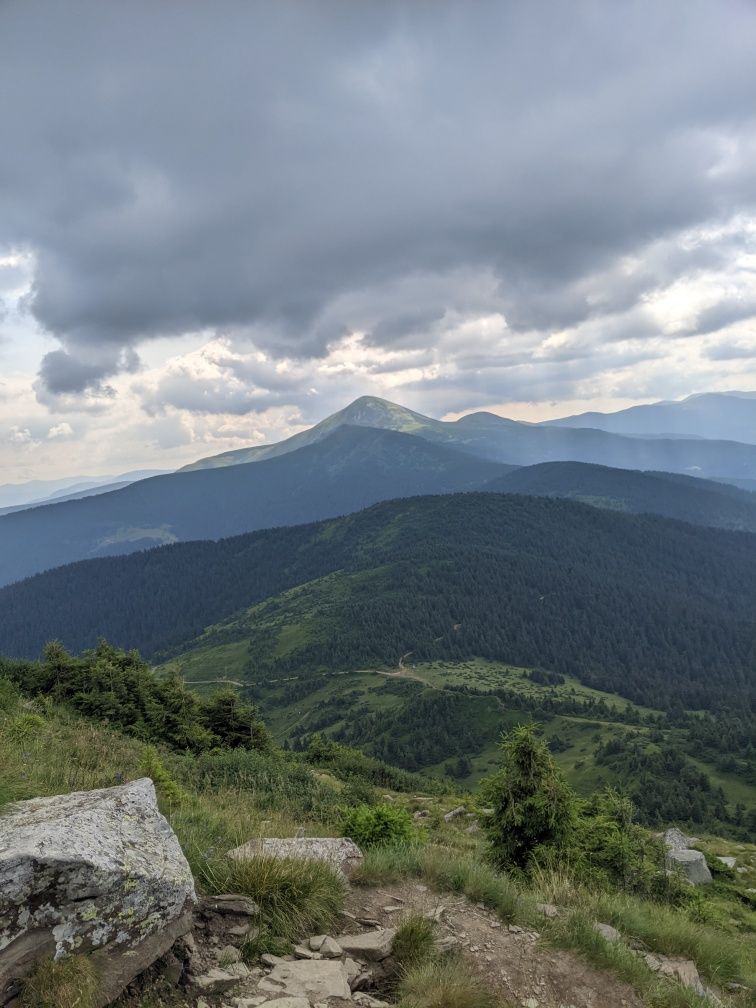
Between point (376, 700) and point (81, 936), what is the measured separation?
619ft

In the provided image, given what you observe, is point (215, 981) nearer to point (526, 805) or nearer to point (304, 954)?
point (304, 954)

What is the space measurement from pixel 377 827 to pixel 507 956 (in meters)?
5.88

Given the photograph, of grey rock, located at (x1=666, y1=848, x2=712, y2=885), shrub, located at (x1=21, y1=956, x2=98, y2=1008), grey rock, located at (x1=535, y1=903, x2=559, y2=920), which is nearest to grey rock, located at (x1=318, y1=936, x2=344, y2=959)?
shrub, located at (x1=21, y1=956, x2=98, y2=1008)

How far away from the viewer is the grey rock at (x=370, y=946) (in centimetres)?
700

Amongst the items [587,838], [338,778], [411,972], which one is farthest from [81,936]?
[338,778]

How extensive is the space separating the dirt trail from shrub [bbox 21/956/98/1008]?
13.6 feet

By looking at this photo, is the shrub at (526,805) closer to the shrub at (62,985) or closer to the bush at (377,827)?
the bush at (377,827)

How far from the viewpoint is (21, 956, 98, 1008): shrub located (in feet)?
16.3

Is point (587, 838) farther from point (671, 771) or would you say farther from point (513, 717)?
point (513, 717)

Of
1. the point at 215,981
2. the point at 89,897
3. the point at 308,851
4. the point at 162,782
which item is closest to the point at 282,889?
the point at 308,851

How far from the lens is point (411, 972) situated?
656 centimetres

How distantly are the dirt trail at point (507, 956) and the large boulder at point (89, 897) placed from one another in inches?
129

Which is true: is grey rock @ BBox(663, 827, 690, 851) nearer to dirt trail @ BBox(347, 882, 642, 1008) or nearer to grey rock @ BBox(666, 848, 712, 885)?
grey rock @ BBox(666, 848, 712, 885)

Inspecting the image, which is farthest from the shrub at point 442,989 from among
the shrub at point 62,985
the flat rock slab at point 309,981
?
the shrub at point 62,985
